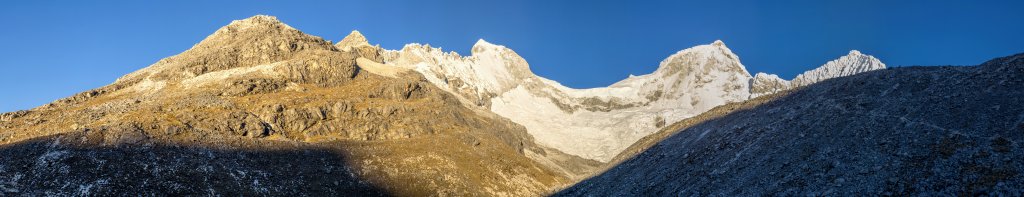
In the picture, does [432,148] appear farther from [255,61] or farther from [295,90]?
[255,61]

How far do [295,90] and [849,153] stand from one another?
74386 millimetres

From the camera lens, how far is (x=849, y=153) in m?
39.2

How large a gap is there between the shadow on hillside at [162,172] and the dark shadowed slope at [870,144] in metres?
27.9

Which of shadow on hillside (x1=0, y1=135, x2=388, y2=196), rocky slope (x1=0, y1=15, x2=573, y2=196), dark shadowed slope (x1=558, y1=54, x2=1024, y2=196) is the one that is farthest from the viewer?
rocky slope (x1=0, y1=15, x2=573, y2=196)

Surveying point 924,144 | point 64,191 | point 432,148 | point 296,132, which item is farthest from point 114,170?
point 924,144

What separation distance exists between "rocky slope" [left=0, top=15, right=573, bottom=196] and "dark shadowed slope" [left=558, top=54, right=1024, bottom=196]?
66.2 ft

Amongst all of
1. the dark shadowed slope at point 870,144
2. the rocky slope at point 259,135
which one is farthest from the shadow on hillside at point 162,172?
the dark shadowed slope at point 870,144

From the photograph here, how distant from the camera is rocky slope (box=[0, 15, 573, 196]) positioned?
5088 cm

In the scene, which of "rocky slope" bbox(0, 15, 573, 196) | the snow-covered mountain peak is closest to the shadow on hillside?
"rocky slope" bbox(0, 15, 573, 196)

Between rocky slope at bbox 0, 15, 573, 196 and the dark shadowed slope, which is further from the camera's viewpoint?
rocky slope at bbox 0, 15, 573, 196

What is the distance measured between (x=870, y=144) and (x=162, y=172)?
177 feet

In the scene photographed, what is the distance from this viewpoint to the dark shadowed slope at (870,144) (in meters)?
32.7

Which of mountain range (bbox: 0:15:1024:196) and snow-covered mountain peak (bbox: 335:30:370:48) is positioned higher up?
snow-covered mountain peak (bbox: 335:30:370:48)

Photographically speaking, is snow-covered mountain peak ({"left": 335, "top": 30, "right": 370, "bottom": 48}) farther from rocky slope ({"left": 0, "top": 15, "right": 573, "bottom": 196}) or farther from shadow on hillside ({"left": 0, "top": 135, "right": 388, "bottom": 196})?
shadow on hillside ({"left": 0, "top": 135, "right": 388, "bottom": 196})
